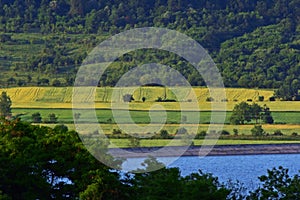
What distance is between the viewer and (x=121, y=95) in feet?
434

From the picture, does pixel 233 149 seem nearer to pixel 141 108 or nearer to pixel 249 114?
pixel 249 114

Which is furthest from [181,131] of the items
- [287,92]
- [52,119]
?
[287,92]

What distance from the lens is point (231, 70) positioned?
163m

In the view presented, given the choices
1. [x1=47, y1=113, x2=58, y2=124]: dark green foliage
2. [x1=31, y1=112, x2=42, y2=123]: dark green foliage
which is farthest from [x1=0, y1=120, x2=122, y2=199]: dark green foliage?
[x1=47, y1=113, x2=58, y2=124]: dark green foliage

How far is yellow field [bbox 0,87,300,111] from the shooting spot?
417ft

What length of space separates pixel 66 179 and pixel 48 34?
152m

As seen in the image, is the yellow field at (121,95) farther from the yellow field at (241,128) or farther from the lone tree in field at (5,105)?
the yellow field at (241,128)

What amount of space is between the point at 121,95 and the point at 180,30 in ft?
181

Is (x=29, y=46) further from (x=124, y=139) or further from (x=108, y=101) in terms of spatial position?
(x=124, y=139)

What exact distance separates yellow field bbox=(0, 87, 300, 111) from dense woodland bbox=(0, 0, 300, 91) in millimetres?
5688

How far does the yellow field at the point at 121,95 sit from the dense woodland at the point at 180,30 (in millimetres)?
5688

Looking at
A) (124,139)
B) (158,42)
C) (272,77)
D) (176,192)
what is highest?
(158,42)

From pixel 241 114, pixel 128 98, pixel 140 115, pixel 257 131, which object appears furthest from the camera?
pixel 128 98

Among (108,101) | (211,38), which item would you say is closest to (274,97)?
(108,101)
